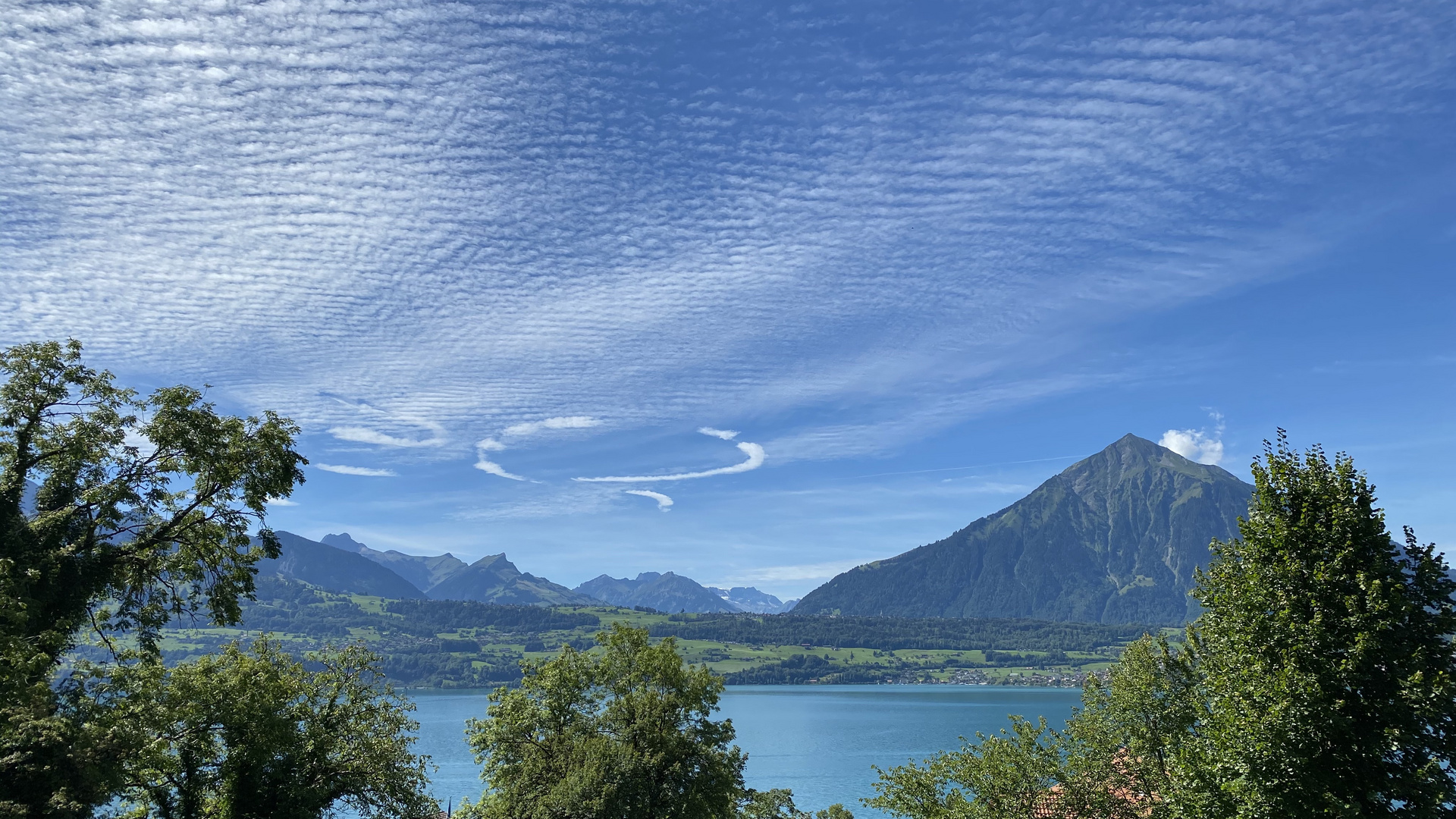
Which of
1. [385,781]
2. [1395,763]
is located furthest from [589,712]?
[1395,763]

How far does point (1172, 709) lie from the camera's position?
30.7 m

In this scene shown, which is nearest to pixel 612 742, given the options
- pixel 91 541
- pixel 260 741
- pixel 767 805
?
pixel 767 805

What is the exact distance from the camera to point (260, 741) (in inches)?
990

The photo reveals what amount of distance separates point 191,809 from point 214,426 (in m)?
12.8

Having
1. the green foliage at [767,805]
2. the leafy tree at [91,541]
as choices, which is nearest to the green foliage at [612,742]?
the green foliage at [767,805]

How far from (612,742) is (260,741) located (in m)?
12.6

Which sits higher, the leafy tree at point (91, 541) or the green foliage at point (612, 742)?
Answer: the leafy tree at point (91, 541)

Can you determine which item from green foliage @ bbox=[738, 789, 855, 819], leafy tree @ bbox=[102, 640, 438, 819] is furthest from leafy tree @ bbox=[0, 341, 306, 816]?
green foliage @ bbox=[738, 789, 855, 819]

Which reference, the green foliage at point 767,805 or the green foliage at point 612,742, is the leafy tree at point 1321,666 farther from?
the green foliage at point 767,805

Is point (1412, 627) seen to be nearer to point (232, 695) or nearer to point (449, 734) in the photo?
point (232, 695)

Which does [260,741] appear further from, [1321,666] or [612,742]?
[1321,666]

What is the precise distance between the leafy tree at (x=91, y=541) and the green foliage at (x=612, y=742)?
14010 mm

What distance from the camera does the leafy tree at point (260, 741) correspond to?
2325cm

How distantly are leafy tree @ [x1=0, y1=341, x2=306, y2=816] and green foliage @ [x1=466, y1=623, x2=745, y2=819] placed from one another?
14.0 m
